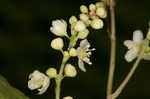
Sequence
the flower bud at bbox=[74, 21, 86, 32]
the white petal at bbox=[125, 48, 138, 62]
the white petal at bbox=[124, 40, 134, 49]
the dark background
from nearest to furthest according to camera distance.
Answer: the flower bud at bbox=[74, 21, 86, 32]
the white petal at bbox=[125, 48, 138, 62]
the white petal at bbox=[124, 40, 134, 49]
the dark background

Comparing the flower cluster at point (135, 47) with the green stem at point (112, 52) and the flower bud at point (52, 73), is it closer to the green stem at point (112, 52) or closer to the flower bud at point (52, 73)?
the green stem at point (112, 52)

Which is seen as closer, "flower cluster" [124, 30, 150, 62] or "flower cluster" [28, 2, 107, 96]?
"flower cluster" [28, 2, 107, 96]

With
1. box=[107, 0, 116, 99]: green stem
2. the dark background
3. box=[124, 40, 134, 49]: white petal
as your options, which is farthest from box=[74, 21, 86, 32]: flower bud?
the dark background

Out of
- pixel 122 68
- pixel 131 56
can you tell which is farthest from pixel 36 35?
pixel 131 56

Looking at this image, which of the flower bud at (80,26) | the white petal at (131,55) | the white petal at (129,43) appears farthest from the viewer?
the white petal at (129,43)

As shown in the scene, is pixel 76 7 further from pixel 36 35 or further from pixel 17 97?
pixel 17 97

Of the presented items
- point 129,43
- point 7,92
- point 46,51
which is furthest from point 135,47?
point 46,51

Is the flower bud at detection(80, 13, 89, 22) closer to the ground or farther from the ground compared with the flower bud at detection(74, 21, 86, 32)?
farther from the ground

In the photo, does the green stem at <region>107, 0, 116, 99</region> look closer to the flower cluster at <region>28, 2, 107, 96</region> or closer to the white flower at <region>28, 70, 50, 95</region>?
the flower cluster at <region>28, 2, 107, 96</region>

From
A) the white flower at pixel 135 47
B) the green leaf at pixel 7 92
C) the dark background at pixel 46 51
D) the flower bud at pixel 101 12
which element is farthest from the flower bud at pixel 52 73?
the dark background at pixel 46 51
